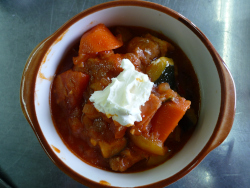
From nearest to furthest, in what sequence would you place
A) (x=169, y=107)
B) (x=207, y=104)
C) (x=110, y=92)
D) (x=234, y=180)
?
(x=110, y=92) < (x=169, y=107) < (x=207, y=104) < (x=234, y=180)

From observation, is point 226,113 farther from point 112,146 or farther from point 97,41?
point 97,41

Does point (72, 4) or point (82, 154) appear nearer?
point (82, 154)

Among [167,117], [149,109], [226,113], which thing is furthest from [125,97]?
→ [226,113]

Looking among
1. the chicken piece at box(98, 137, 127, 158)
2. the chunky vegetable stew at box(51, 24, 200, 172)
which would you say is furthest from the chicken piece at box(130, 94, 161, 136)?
the chicken piece at box(98, 137, 127, 158)

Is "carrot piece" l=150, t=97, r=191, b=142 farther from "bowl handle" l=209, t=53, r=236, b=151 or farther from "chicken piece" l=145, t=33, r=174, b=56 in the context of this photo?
"chicken piece" l=145, t=33, r=174, b=56

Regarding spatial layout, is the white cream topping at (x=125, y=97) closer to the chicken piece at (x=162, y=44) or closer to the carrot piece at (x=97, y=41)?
the carrot piece at (x=97, y=41)

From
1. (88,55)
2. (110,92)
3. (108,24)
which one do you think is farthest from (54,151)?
(108,24)

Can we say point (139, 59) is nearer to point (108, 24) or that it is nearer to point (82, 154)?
point (108, 24)
